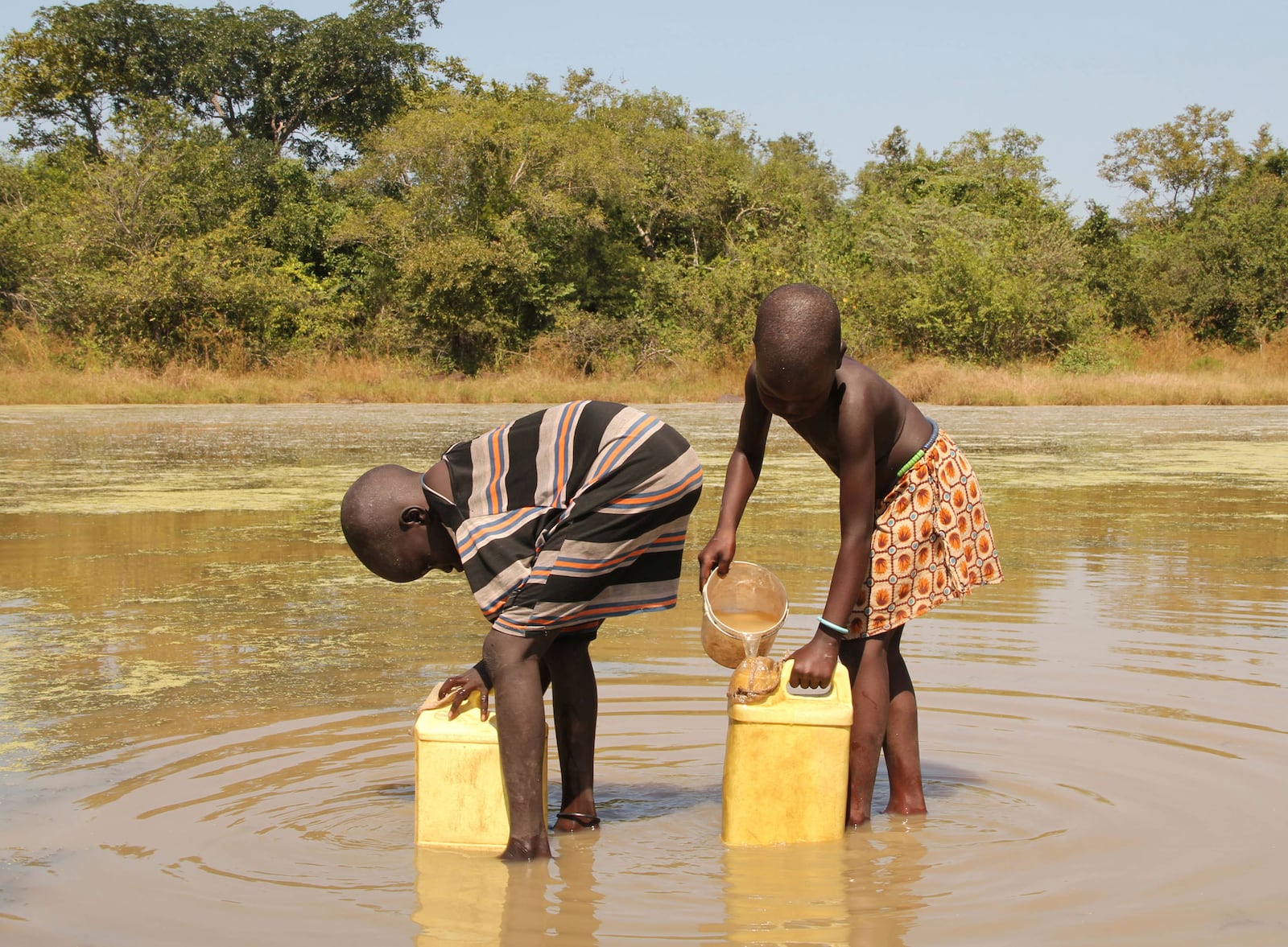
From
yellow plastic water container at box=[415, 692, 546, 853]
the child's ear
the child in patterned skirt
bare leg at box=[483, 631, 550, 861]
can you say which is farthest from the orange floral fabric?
the child's ear

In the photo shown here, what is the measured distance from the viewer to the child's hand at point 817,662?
→ 2.96m

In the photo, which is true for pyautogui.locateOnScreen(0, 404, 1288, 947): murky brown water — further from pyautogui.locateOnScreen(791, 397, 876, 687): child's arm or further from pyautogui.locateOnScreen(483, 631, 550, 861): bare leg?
pyautogui.locateOnScreen(791, 397, 876, 687): child's arm

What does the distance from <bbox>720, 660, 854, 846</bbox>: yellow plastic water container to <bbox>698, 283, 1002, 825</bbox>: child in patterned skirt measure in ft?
0.30

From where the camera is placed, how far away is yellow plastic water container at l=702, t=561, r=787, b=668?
335 centimetres

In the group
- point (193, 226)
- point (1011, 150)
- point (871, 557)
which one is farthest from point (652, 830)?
point (1011, 150)

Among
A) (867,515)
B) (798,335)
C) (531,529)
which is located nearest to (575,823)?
(531,529)

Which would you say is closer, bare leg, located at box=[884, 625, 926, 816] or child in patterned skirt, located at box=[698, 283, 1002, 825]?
child in patterned skirt, located at box=[698, 283, 1002, 825]

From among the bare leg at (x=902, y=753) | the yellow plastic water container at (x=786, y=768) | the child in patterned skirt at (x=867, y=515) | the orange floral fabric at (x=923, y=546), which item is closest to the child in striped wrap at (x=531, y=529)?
the child in patterned skirt at (x=867, y=515)

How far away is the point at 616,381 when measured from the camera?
83.9 feet

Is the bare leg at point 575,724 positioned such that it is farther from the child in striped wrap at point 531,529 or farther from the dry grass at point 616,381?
the dry grass at point 616,381

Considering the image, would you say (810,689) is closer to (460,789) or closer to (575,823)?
(575,823)

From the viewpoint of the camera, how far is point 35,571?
6.33 metres

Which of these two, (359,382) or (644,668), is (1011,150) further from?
(644,668)

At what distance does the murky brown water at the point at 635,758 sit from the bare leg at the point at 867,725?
0.08m
